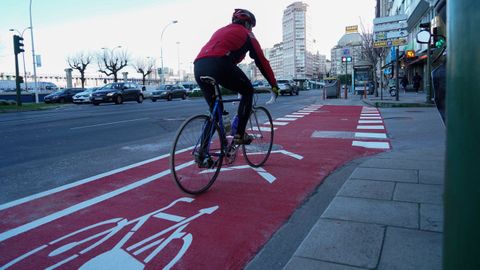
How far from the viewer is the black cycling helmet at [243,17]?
14.5ft

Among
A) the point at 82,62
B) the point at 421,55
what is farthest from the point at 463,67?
the point at 82,62

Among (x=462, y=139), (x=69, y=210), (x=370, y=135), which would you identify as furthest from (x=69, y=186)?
(x=370, y=135)

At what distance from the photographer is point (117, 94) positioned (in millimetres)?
30547

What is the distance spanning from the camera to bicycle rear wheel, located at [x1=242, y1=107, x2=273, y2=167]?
5.35 meters

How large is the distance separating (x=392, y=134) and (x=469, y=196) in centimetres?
837

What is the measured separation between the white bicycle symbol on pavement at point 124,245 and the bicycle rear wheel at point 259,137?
1.93 metres

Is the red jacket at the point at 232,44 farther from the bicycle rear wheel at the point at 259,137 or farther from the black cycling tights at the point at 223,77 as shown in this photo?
the bicycle rear wheel at the point at 259,137

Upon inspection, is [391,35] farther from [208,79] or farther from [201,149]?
[201,149]

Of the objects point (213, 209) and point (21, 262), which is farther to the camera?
point (213, 209)

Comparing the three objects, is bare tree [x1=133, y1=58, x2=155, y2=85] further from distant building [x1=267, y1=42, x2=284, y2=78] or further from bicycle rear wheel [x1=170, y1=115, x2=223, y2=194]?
bicycle rear wheel [x1=170, y1=115, x2=223, y2=194]

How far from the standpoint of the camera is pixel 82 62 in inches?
3314

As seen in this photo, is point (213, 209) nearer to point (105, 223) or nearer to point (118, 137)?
point (105, 223)

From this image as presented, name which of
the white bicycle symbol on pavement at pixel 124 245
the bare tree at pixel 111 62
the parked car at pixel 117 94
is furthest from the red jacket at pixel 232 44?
the bare tree at pixel 111 62

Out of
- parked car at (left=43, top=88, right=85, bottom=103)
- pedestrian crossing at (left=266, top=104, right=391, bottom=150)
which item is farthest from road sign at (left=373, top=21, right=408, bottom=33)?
parked car at (left=43, top=88, right=85, bottom=103)
